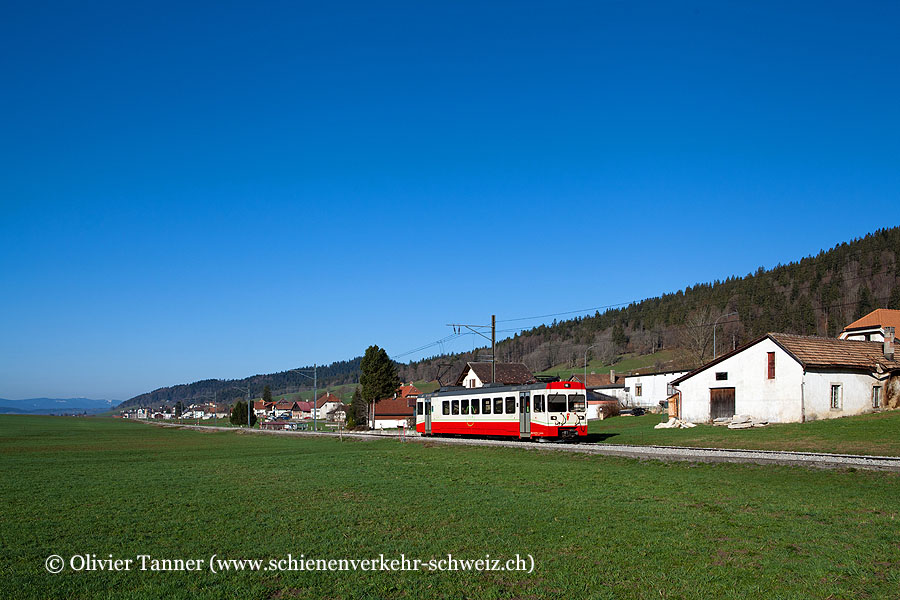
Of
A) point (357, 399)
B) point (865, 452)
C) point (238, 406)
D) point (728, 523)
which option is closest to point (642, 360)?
point (357, 399)

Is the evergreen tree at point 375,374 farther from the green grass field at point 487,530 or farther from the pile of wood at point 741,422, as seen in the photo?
the green grass field at point 487,530

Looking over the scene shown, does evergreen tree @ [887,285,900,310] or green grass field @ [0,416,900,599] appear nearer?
green grass field @ [0,416,900,599]

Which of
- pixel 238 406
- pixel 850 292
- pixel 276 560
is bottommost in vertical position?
pixel 238 406

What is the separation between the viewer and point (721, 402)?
155 ft

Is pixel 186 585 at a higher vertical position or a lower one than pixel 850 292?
lower

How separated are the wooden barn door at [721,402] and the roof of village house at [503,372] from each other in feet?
107

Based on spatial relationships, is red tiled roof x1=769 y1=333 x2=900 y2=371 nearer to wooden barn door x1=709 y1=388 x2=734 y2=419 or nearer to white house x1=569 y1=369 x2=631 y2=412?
wooden barn door x1=709 y1=388 x2=734 y2=419

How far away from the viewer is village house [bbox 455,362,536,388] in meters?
80.6

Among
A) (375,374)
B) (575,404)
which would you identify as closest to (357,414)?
(375,374)

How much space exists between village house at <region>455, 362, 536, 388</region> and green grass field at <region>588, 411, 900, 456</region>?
3551 cm

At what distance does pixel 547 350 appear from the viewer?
199250 millimetres

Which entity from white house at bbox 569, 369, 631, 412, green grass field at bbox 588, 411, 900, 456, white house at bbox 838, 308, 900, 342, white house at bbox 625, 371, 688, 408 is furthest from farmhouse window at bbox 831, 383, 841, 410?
white house at bbox 625, 371, 688, 408

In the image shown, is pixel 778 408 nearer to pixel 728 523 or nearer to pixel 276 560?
pixel 728 523

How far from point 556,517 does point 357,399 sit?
9799cm
